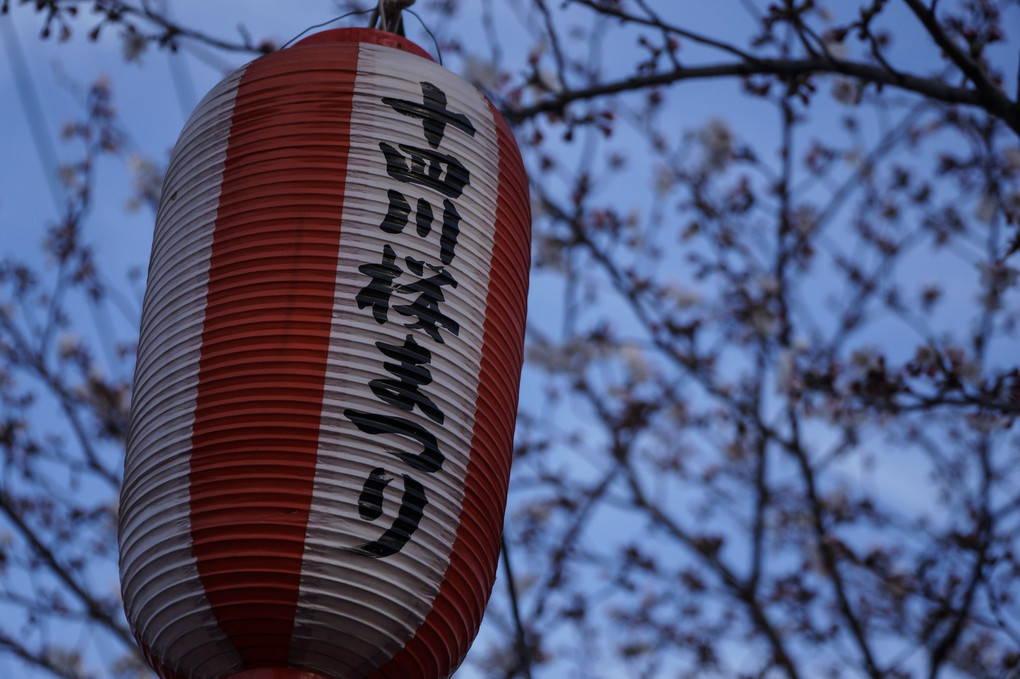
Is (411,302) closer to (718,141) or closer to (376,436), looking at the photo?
(376,436)

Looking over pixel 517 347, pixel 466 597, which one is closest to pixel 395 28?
pixel 517 347

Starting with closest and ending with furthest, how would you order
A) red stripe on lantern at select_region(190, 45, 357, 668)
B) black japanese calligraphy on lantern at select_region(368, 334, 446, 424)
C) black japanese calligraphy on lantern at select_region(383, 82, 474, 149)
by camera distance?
red stripe on lantern at select_region(190, 45, 357, 668) → black japanese calligraphy on lantern at select_region(368, 334, 446, 424) → black japanese calligraphy on lantern at select_region(383, 82, 474, 149)

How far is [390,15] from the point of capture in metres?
2.69

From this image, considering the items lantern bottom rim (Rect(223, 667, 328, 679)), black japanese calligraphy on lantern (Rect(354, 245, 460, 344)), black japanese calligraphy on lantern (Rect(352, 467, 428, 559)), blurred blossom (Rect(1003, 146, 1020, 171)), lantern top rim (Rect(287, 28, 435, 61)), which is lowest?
lantern bottom rim (Rect(223, 667, 328, 679))

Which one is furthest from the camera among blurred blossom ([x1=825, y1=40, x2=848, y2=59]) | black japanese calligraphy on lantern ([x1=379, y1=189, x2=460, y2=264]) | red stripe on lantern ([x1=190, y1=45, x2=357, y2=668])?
blurred blossom ([x1=825, y1=40, x2=848, y2=59])

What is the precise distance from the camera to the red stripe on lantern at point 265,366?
1.82 m

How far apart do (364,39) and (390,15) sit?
28cm

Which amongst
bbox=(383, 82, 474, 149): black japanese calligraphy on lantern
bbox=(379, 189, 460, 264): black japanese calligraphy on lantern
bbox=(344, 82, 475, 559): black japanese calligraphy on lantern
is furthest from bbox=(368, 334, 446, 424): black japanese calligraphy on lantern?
bbox=(383, 82, 474, 149): black japanese calligraphy on lantern

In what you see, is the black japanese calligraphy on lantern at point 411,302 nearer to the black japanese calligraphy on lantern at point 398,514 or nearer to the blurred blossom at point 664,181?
the black japanese calligraphy on lantern at point 398,514

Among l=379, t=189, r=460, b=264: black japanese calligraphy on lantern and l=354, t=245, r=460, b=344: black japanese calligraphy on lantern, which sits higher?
l=379, t=189, r=460, b=264: black japanese calligraphy on lantern

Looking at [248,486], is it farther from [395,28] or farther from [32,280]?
[32,280]

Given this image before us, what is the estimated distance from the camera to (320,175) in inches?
82.0

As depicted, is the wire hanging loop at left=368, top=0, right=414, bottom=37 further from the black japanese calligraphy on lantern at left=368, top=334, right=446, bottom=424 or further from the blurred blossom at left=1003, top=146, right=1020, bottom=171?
the blurred blossom at left=1003, top=146, right=1020, bottom=171

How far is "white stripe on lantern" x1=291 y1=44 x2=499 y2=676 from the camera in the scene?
1.83 m
